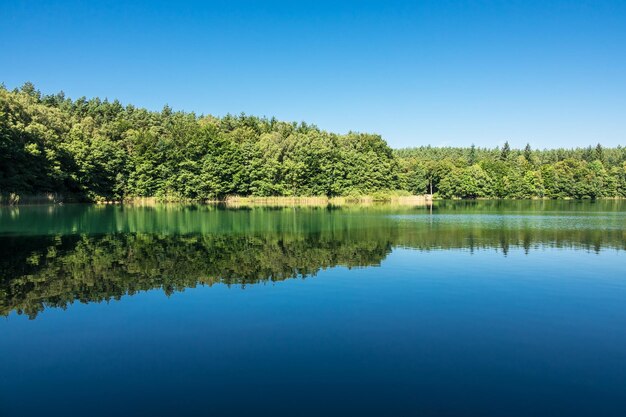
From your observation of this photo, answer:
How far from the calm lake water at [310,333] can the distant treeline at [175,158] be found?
150ft

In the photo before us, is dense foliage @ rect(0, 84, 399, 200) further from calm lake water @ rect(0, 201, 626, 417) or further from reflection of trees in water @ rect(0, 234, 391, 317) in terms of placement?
calm lake water @ rect(0, 201, 626, 417)

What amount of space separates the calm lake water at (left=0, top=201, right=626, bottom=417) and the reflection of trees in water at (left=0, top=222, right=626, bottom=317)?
0.13 metres

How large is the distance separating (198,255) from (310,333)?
10.4 m

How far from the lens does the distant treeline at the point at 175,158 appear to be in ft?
193

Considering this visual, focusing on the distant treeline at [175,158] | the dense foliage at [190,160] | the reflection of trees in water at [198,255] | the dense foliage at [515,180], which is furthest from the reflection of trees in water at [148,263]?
the dense foliage at [515,180]

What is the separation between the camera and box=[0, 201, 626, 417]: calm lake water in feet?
20.6

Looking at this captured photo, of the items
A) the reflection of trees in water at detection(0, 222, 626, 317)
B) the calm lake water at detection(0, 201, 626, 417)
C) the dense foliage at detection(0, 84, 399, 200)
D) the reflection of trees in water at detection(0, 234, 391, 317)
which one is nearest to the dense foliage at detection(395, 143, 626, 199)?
the dense foliage at detection(0, 84, 399, 200)

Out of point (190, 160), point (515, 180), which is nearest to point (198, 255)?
point (190, 160)

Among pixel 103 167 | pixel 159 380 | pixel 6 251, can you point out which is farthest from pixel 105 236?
pixel 103 167

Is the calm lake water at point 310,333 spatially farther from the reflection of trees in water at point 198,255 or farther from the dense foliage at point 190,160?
the dense foliage at point 190,160

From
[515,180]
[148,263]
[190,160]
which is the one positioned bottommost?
[148,263]

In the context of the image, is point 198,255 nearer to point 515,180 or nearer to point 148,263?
point 148,263

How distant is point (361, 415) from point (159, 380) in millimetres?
2981

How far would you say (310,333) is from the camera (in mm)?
9008
